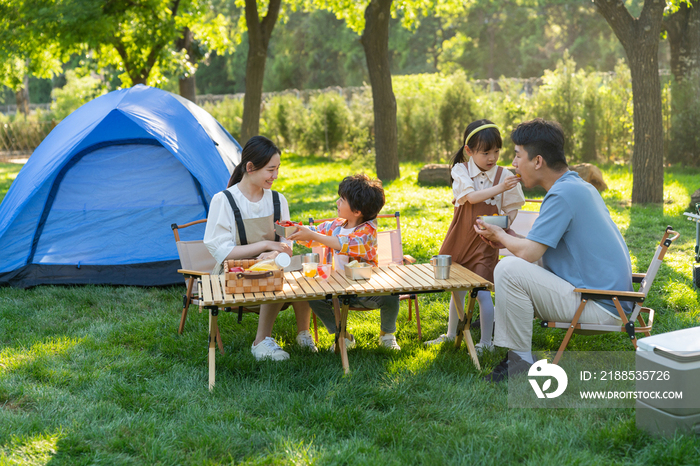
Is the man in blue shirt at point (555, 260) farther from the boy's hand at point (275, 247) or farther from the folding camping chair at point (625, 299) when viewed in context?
the boy's hand at point (275, 247)

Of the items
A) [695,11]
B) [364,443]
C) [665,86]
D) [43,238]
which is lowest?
[364,443]

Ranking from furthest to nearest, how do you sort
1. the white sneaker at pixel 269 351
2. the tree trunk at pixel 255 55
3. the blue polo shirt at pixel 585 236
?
the tree trunk at pixel 255 55
the white sneaker at pixel 269 351
the blue polo shirt at pixel 585 236

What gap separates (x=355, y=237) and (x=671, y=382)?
6.25 feet

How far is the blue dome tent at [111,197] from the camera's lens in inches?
216

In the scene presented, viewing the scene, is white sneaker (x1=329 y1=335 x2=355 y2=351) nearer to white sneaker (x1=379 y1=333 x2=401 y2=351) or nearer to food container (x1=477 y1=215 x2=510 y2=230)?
white sneaker (x1=379 y1=333 x2=401 y2=351)

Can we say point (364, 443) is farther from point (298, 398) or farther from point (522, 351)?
point (522, 351)

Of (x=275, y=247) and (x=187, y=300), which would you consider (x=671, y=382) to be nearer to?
(x=275, y=247)

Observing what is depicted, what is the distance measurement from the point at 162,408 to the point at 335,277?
3.87 feet

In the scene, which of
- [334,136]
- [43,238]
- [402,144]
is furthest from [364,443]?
[334,136]

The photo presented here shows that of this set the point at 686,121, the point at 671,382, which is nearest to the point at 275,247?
the point at 671,382

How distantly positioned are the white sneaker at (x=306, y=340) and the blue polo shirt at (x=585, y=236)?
1549mm

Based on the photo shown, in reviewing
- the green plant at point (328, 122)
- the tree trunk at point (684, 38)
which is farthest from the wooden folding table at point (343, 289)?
the green plant at point (328, 122)

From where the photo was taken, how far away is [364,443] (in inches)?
106

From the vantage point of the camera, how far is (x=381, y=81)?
36.1 ft
